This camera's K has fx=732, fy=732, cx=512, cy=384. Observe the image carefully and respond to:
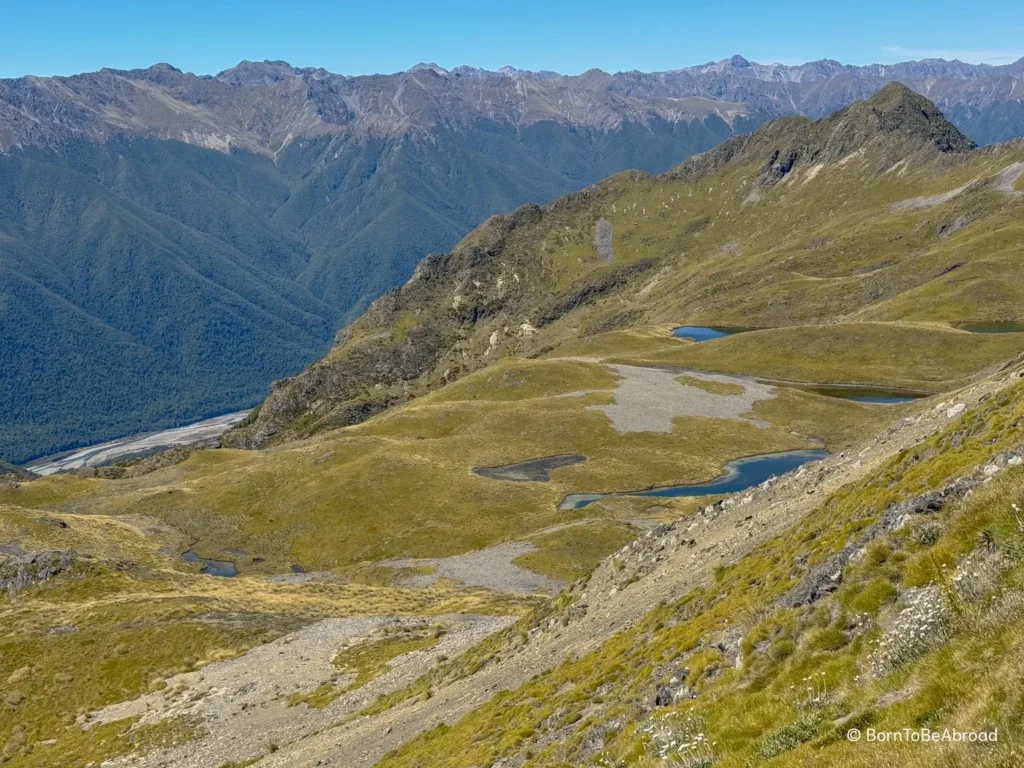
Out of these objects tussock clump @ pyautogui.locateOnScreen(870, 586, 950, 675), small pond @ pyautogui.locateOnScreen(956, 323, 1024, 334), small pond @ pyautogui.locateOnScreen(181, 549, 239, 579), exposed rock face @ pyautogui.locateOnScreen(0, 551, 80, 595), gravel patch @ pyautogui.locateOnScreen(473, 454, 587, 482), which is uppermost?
tussock clump @ pyautogui.locateOnScreen(870, 586, 950, 675)

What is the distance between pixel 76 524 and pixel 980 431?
114 m

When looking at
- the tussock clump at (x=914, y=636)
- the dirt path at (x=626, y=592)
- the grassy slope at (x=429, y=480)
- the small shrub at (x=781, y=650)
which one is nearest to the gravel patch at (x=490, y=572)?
the grassy slope at (x=429, y=480)

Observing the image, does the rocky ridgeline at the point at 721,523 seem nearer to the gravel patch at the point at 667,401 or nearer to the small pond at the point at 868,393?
the gravel patch at the point at 667,401

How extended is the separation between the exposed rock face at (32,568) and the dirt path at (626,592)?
48281 mm

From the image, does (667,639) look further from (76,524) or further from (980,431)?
(76,524)

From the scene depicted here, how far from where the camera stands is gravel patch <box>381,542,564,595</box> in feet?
258

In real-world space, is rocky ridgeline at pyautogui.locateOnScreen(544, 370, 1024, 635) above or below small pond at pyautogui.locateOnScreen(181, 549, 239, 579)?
above

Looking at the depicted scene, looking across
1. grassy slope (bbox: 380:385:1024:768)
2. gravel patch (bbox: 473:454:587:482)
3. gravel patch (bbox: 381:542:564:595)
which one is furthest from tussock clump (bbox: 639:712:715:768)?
gravel patch (bbox: 473:454:587:482)

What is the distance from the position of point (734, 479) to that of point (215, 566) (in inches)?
3070

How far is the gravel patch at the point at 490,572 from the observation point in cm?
7875

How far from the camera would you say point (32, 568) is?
240 ft

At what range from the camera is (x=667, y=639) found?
1082 inches

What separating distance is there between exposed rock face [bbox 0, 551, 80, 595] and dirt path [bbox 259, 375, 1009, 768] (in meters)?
48.3

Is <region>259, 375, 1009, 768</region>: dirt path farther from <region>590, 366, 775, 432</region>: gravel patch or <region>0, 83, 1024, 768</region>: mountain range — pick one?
<region>590, 366, 775, 432</region>: gravel patch
